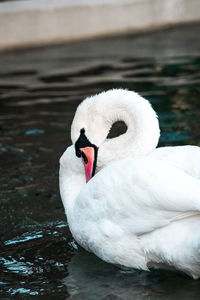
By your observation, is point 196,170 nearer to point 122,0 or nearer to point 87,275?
point 87,275

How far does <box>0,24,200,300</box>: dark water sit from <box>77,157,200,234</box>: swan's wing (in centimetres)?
43

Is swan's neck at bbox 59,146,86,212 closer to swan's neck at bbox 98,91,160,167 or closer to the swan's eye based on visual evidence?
swan's neck at bbox 98,91,160,167

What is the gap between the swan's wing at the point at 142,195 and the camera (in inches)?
151

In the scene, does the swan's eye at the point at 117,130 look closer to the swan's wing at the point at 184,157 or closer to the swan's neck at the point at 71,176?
the swan's neck at the point at 71,176

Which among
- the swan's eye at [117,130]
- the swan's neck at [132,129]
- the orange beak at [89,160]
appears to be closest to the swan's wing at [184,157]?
the swan's neck at [132,129]

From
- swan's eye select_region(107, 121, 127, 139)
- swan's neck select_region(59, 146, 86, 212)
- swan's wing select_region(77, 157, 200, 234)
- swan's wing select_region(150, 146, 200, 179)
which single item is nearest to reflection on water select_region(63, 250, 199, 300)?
swan's wing select_region(77, 157, 200, 234)

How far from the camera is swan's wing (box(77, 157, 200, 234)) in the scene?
151 inches

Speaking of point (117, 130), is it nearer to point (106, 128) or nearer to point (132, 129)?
point (106, 128)

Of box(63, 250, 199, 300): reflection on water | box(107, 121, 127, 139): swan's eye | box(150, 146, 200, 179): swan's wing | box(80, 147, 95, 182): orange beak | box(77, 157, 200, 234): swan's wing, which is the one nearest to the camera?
box(77, 157, 200, 234): swan's wing

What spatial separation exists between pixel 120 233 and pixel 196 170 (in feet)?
2.00

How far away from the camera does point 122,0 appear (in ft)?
41.6

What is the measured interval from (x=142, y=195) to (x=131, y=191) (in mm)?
86

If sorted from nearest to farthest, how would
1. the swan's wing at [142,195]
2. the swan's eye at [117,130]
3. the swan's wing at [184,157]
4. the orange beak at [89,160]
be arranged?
the swan's wing at [142,195]
the swan's wing at [184,157]
the orange beak at [89,160]
the swan's eye at [117,130]

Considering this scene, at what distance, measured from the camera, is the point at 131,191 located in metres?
4.04
